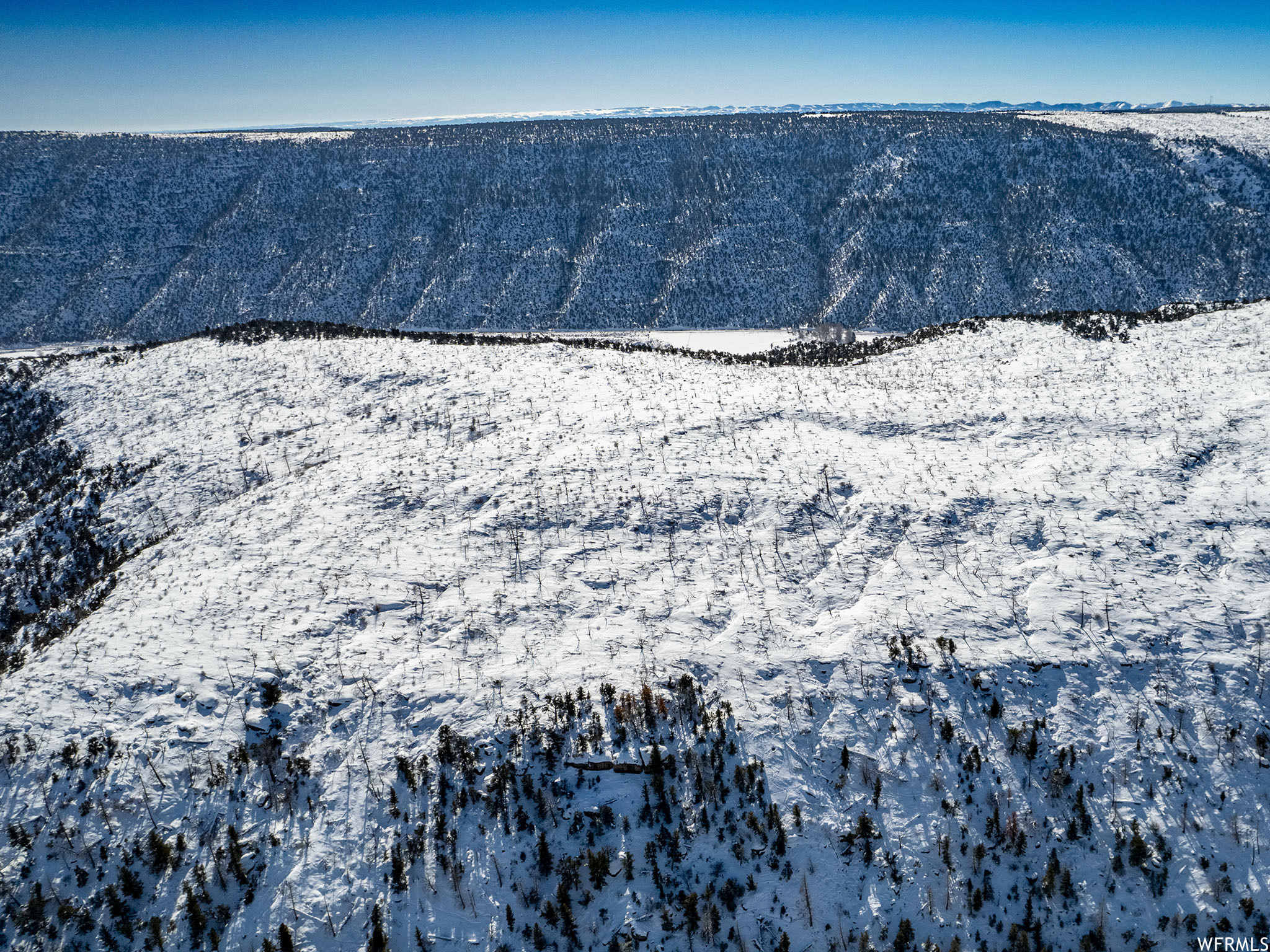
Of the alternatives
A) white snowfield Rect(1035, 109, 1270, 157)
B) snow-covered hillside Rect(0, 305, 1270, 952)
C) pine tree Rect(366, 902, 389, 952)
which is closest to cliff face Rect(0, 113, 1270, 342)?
white snowfield Rect(1035, 109, 1270, 157)

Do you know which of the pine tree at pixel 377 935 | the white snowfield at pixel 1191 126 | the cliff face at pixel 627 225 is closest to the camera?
the pine tree at pixel 377 935

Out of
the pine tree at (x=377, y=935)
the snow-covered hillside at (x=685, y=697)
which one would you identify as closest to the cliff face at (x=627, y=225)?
the snow-covered hillside at (x=685, y=697)

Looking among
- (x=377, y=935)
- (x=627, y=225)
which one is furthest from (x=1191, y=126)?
(x=377, y=935)

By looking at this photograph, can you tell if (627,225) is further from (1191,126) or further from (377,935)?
(377,935)

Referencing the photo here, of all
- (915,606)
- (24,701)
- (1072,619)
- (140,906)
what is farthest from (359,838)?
(1072,619)

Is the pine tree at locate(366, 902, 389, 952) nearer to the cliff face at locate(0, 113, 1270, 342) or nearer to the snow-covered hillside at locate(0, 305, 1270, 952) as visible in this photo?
the snow-covered hillside at locate(0, 305, 1270, 952)

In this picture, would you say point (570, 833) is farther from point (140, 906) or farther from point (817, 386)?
point (817, 386)

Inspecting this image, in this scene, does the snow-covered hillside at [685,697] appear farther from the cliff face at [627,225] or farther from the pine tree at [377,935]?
A: the cliff face at [627,225]
